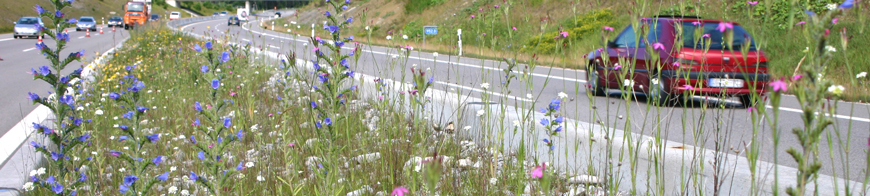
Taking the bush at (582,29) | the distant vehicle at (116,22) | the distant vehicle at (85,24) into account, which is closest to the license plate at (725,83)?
the bush at (582,29)

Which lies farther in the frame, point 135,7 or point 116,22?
point 116,22

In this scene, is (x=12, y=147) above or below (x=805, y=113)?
below

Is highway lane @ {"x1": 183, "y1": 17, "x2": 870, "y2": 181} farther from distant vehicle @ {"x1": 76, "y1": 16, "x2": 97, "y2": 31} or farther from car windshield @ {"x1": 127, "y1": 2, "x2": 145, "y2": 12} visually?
car windshield @ {"x1": 127, "y1": 2, "x2": 145, "y2": 12}

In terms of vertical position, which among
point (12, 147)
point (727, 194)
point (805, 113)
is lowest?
point (12, 147)

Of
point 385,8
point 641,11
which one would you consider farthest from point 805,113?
point 385,8

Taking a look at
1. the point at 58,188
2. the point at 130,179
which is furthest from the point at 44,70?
the point at 130,179

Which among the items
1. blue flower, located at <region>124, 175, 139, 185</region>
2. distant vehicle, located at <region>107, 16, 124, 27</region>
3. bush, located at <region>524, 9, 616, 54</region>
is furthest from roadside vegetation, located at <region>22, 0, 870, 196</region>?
distant vehicle, located at <region>107, 16, 124, 27</region>

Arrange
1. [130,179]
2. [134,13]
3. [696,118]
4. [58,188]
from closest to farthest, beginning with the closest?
[130,179] → [58,188] → [696,118] → [134,13]

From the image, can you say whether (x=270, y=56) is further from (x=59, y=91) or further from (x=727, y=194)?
(x=727, y=194)

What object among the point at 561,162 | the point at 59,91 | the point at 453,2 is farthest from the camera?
the point at 453,2

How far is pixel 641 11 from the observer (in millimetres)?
2146

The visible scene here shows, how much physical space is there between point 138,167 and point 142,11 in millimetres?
44247

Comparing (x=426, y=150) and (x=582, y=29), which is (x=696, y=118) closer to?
(x=426, y=150)

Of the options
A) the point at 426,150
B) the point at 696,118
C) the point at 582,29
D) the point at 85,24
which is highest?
the point at 582,29
